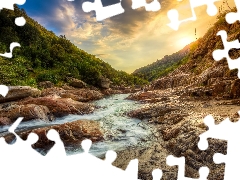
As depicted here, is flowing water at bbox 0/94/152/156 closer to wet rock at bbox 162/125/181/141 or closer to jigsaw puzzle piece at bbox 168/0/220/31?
wet rock at bbox 162/125/181/141

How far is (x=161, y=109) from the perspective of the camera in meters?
11.3

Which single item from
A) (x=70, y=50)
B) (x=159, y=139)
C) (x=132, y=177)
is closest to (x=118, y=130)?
(x=159, y=139)

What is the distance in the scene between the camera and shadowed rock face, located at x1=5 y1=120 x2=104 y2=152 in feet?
23.5

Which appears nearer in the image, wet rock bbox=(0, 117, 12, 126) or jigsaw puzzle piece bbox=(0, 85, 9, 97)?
jigsaw puzzle piece bbox=(0, 85, 9, 97)

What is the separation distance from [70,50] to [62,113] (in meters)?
40.2

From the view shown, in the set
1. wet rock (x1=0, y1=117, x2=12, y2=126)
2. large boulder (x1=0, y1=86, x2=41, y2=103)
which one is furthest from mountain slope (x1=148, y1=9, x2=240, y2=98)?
large boulder (x1=0, y1=86, x2=41, y2=103)

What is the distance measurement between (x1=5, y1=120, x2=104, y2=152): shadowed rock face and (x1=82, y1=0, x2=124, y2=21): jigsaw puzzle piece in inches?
180

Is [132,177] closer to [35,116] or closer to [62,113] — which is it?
[35,116]

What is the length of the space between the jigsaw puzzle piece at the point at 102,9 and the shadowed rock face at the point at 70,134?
457cm

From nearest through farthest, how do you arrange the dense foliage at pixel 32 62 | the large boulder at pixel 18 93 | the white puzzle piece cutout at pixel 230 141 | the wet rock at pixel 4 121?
the white puzzle piece cutout at pixel 230 141
the wet rock at pixel 4 121
the large boulder at pixel 18 93
the dense foliage at pixel 32 62

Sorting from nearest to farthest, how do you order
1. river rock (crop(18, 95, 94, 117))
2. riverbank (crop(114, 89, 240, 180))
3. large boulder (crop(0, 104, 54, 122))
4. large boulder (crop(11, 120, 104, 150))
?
riverbank (crop(114, 89, 240, 180)) → large boulder (crop(11, 120, 104, 150)) → large boulder (crop(0, 104, 54, 122)) → river rock (crop(18, 95, 94, 117))

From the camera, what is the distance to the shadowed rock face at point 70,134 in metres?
7.16

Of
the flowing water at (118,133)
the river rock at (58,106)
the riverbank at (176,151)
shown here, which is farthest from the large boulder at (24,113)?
the riverbank at (176,151)

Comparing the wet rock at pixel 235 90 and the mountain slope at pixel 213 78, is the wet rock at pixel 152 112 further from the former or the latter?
the mountain slope at pixel 213 78
